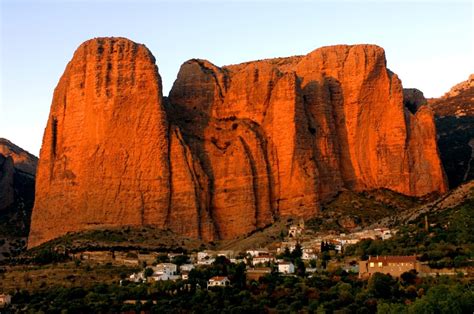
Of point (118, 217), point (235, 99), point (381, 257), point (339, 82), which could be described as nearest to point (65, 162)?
point (118, 217)

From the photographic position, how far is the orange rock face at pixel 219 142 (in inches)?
4028

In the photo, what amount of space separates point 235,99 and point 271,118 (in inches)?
165

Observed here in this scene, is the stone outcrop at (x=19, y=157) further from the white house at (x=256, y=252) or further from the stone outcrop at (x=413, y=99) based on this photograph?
the white house at (x=256, y=252)

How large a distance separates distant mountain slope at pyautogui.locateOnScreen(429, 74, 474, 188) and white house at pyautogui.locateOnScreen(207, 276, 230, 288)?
3462cm

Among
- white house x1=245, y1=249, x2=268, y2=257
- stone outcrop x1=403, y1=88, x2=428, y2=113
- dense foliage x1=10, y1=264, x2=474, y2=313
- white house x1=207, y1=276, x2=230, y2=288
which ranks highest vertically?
stone outcrop x1=403, y1=88, x2=428, y2=113

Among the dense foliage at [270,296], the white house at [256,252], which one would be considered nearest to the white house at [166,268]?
the dense foliage at [270,296]

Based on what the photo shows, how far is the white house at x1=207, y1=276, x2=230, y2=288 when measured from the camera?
80.4 metres

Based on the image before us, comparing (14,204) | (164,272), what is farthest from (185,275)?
(14,204)

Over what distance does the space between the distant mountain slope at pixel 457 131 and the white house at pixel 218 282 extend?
34.6 metres

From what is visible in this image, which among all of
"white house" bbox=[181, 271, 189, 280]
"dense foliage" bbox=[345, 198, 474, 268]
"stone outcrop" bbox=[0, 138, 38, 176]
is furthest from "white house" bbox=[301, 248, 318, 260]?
"stone outcrop" bbox=[0, 138, 38, 176]

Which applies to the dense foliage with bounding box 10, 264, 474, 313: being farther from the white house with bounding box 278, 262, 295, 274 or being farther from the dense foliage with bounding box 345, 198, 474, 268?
the dense foliage with bounding box 345, 198, 474, 268

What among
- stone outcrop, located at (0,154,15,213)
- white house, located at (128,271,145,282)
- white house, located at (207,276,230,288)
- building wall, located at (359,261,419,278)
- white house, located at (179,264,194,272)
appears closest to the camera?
building wall, located at (359,261,419,278)

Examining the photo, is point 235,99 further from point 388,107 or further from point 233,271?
point 233,271

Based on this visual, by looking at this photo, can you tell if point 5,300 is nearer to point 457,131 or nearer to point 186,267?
point 186,267
